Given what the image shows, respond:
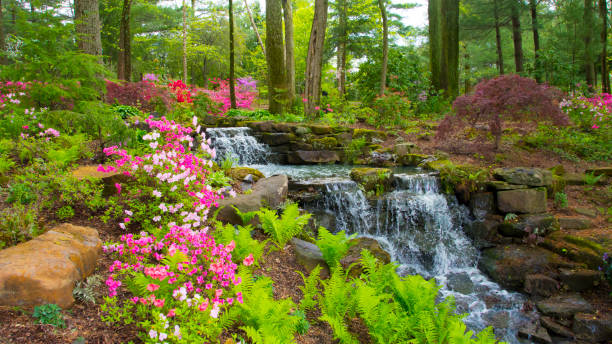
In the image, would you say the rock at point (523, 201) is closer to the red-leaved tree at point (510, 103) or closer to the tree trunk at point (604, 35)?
the red-leaved tree at point (510, 103)

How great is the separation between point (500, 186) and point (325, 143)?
4714mm

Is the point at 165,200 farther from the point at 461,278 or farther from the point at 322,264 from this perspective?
the point at 461,278

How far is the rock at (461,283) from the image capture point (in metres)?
5.06

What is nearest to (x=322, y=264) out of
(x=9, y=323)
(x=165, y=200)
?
(x=165, y=200)

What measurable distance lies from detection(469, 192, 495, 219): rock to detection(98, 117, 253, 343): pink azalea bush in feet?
16.3

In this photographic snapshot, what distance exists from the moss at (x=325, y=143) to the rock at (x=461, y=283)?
5184 mm

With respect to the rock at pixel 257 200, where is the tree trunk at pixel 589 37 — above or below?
above

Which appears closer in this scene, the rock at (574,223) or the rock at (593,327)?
the rock at (593,327)

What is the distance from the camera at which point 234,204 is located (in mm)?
4824

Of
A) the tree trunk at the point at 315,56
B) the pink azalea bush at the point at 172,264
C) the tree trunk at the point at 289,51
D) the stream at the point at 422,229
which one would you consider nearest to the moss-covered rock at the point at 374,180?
the stream at the point at 422,229

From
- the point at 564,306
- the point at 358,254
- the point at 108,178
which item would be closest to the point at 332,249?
the point at 358,254

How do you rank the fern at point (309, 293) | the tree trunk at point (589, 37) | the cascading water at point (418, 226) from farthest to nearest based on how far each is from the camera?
1. the tree trunk at point (589, 37)
2. the cascading water at point (418, 226)
3. the fern at point (309, 293)

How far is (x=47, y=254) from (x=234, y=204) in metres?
2.46

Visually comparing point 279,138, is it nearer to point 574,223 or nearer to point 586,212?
point 574,223
